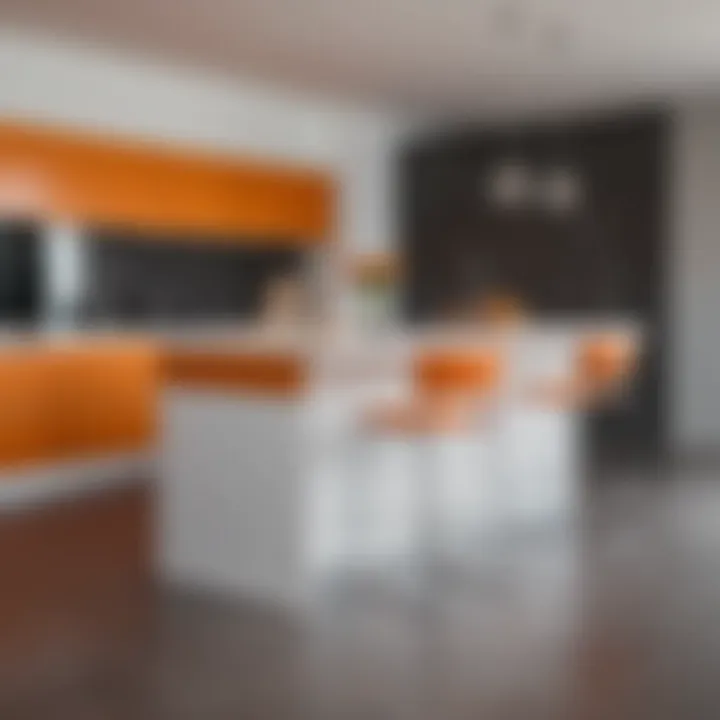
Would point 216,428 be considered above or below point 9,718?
above

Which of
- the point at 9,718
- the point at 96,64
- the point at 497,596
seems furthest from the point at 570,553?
the point at 96,64

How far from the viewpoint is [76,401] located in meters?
6.34

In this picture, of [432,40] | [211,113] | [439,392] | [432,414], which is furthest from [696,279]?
[432,414]

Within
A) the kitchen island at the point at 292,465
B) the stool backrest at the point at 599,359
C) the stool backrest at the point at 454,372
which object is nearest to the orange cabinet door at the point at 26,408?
the kitchen island at the point at 292,465

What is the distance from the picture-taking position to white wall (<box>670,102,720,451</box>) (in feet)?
26.2

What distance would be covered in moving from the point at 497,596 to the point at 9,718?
195cm

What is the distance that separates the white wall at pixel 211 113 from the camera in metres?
6.37

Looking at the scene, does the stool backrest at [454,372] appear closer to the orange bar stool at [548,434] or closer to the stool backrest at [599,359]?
the orange bar stool at [548,434]

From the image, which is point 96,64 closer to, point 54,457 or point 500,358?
point 54,457

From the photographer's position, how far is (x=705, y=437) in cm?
810

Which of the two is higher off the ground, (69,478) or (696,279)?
(696,279)

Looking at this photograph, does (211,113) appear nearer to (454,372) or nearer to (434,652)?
(454,372)

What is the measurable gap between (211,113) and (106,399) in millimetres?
2216

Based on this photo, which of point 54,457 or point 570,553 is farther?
point 54,457
